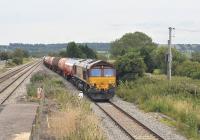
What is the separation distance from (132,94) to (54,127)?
15205mm

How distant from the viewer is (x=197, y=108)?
24.4m

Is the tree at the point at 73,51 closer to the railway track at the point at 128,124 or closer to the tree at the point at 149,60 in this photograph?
the tree at the point at 149,60

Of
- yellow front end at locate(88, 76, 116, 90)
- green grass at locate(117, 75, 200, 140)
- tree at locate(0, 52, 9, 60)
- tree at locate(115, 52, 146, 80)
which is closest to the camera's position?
green grass at locate(117, 75, 200, 140)

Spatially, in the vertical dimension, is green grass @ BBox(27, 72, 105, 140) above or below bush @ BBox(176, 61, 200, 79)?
above

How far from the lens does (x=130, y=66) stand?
40.1 meters

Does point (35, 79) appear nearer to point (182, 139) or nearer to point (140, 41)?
point (182, 139)

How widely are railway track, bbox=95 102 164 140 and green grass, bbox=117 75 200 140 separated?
1400 mm

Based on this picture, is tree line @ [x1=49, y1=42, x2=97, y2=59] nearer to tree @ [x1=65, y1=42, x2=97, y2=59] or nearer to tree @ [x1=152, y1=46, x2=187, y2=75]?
tree @ [x1=65, y1=42, x2=97, y2=59]

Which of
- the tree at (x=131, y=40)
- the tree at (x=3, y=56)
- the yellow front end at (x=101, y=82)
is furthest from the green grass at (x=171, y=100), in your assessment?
the tree at (x=3, y=56)

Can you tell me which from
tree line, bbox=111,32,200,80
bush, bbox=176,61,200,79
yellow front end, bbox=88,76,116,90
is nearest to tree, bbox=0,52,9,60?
tree line, bbox=111,32,200,80

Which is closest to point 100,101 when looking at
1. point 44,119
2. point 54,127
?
point 44,119

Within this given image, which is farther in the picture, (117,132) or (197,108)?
(197,108)

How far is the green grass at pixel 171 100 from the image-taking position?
2045cm

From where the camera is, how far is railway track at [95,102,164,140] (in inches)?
713
